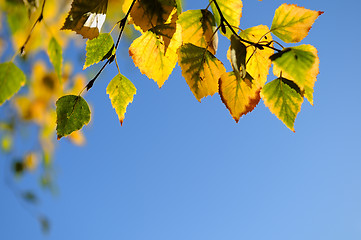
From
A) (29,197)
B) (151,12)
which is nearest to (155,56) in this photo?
(151,12)

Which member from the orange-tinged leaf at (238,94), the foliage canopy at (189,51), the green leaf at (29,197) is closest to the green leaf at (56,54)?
the foliage canopy at (189,51)

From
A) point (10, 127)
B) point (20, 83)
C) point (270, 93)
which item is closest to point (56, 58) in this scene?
point (20, 83)

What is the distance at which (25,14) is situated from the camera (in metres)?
0.20

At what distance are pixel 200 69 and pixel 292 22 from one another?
73mm

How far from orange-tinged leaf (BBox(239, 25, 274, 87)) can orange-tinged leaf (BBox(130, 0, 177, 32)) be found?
0.06 metres

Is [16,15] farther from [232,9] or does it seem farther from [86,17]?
[232,9]

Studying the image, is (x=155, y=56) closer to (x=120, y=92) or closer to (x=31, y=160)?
(x=120, y=92)

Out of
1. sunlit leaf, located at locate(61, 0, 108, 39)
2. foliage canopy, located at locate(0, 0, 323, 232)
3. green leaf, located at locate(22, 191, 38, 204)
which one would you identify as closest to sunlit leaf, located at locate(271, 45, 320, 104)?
foliage canopy, located at locate(0, 0, 323, 232)

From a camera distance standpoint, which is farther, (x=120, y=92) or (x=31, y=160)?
(x=31, y=160)

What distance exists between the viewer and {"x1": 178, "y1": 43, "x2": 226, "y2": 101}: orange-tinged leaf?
21cm

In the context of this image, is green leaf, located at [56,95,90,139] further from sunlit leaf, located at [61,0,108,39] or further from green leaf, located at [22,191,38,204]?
green leaf, located at [22,191,38,204]

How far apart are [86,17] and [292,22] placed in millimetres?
145

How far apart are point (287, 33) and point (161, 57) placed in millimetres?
97

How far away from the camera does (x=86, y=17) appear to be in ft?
0.68
